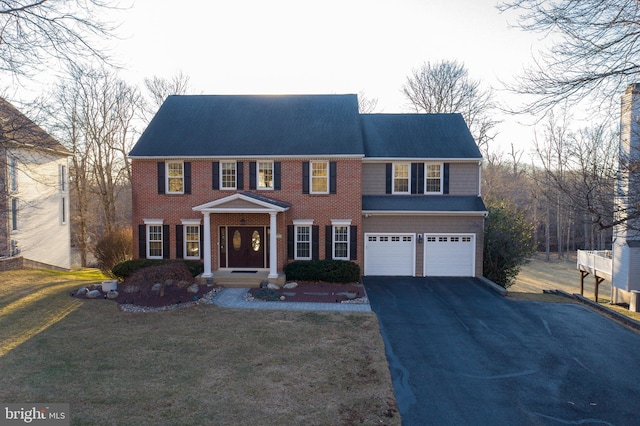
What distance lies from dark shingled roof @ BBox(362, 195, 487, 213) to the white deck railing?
29.0 feet

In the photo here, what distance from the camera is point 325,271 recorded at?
1758 centimetres

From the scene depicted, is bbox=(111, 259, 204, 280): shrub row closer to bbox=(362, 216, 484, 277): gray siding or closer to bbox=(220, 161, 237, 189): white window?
bbox=(220, 161, 237, 189): white window

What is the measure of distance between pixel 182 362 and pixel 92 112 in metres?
29.3

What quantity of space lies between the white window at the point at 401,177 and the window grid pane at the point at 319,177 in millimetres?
3482

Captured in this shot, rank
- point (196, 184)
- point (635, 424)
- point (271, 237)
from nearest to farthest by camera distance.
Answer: point (635, 424) < point (271, 237) < point (196, 184)

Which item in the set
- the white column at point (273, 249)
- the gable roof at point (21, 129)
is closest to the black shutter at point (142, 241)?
the white column at point (273, 249)

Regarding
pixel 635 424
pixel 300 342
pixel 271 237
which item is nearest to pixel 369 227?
pixel 271 237

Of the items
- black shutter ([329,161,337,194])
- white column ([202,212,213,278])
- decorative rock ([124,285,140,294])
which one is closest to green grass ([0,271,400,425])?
decorative rock ([124,285,140,294])

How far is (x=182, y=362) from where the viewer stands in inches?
367

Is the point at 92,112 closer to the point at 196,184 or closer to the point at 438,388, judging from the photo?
the point at 196,184

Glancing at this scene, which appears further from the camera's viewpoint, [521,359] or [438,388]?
[521,359]

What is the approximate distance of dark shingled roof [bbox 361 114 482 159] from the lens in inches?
776

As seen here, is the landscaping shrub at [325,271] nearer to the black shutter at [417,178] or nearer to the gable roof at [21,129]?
the black shutter at [417,178]

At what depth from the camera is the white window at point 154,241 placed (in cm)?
1911
